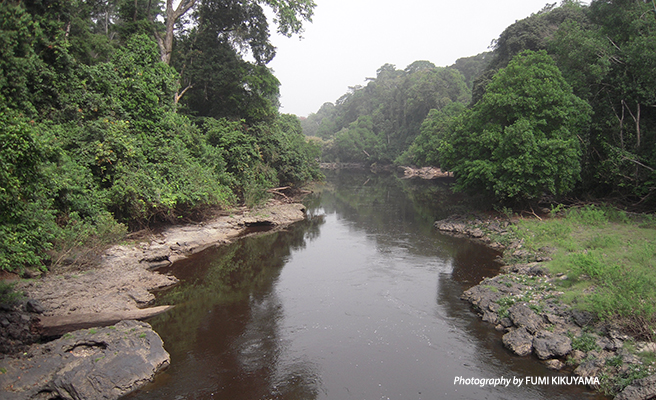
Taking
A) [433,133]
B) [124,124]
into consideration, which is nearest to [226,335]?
[124,124]

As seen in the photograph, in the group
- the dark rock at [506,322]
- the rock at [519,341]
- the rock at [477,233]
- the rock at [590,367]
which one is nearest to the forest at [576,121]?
the rock at [477,233]

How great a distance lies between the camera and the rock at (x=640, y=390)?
23.8 ft

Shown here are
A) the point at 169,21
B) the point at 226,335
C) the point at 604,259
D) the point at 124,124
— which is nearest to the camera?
the point at 226,335

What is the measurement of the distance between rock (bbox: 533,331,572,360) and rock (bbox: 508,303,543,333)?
Answer: 17.5 inches

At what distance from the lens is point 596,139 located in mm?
21078

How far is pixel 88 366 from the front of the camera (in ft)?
26.2

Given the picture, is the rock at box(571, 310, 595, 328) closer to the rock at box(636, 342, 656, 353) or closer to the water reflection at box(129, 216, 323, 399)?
the rock at box(636, 342, 656, 353)

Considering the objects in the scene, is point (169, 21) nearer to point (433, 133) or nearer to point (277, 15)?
point (277, 15)

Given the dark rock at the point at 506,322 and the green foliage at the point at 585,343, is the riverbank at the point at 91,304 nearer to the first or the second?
the dark rock at the point at 506,322

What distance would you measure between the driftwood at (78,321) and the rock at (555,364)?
1062 cm

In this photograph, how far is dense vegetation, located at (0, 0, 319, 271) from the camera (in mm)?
11109

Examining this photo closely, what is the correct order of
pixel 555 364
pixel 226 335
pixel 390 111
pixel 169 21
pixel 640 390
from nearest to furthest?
pixel 640 390 → pixel 555 364 → pixel 226 335 → pixel 169 21 → pixel 390 111

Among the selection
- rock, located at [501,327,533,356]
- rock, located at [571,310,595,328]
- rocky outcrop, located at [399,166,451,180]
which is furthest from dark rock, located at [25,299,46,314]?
rocky outcrop, located at [399,166,451,180]

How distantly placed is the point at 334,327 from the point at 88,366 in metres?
6.00
